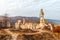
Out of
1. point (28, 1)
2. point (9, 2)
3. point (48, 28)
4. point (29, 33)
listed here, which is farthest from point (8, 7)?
point (48, 28)

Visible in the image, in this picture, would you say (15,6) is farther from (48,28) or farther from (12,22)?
(48,28)

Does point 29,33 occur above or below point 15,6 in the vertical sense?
below

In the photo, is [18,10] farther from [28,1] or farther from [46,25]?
[46,25]

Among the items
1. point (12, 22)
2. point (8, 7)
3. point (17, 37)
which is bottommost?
point (17, 37)

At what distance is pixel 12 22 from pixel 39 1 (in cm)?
113

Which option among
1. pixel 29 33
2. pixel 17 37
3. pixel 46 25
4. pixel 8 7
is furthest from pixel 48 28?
pixel 8 7

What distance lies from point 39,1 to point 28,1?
0.37 metres

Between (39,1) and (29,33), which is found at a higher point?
(39,1)

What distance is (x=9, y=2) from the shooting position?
636 centimetres

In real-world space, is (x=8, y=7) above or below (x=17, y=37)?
above

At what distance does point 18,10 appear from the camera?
6453 mm

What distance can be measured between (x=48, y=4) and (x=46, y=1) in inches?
4.8

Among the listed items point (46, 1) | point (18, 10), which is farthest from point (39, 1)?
point (18, 10)

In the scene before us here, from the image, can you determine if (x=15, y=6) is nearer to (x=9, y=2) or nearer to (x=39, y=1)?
(x=9, y=2)
